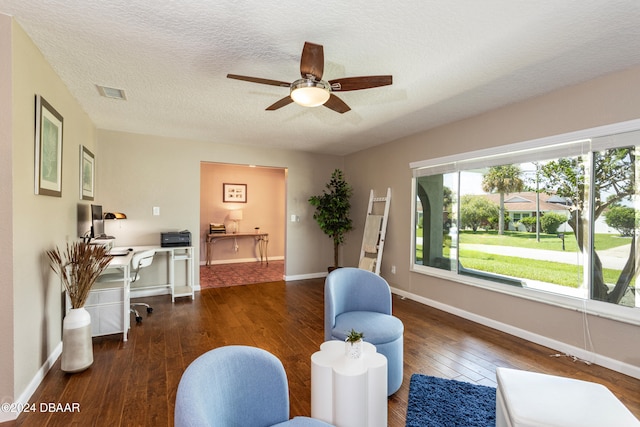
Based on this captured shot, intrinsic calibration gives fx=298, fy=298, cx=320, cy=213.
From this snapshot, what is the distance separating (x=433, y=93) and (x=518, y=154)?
1.17 m

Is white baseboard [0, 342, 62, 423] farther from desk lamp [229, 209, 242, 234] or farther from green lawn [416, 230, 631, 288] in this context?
desk lamp [229, 209, 242, 234]

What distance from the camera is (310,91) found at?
2045mm

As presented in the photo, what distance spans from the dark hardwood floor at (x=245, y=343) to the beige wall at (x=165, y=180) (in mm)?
1265

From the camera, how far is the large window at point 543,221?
98.5 inches

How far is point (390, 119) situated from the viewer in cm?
379

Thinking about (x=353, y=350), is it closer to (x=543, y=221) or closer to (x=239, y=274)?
(x=543, y=221)

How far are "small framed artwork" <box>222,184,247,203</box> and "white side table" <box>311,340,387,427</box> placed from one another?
244 inches

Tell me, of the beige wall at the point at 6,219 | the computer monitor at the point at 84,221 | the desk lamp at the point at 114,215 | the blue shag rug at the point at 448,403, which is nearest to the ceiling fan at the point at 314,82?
the beige wall at the point at 6,219

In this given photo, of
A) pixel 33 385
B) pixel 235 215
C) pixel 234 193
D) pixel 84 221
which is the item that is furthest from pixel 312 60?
pixel 234 193

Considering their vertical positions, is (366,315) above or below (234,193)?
below

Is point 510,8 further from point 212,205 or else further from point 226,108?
point 212,205

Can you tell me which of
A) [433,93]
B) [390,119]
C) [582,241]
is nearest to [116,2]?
[433,93]

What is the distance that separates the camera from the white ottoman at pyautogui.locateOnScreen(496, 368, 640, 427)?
122 centimetres

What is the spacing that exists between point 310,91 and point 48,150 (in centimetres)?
214
